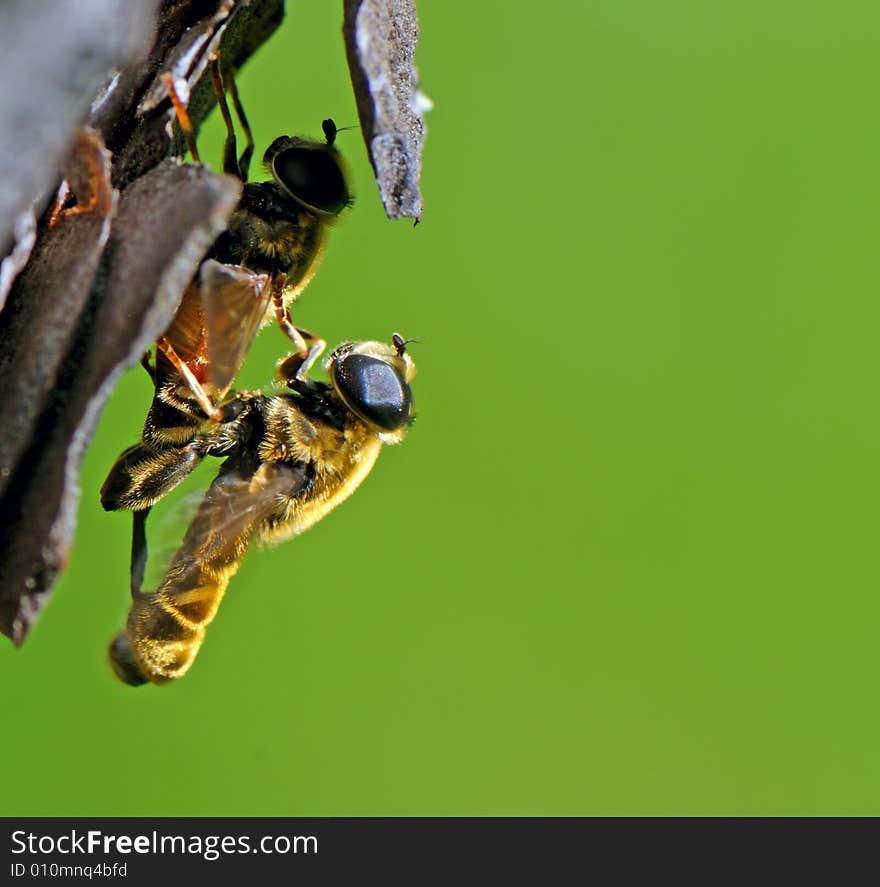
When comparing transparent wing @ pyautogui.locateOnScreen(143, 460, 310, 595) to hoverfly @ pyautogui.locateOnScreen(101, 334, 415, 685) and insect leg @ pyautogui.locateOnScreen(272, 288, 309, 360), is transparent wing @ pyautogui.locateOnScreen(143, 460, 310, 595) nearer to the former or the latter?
hoverfly @ pyautogui.locateOnScreen(101, 334, 415, 685)

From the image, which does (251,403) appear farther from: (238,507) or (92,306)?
(92,306)

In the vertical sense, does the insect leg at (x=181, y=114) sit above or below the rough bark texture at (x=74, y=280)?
above

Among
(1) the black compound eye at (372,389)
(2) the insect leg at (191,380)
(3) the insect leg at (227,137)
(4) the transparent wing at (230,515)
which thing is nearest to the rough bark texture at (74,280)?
(3) the insect leg at (227,137)

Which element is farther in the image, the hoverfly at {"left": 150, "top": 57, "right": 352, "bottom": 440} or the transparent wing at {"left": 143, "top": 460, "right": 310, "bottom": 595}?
the transparent wing at {"left": 143, "top": 460, "right": 310, "bottom": 595}

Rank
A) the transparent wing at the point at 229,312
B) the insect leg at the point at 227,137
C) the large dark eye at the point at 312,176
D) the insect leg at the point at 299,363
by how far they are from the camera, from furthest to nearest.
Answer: the insect leg at the point at 299,363 → the large dark eye at the point at 312,176 → the insect leg at the point at 227,137 → the transparent wing at the point at 229,312

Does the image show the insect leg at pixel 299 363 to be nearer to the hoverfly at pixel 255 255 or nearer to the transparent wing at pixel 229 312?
the hoverfly at pixel 255 255

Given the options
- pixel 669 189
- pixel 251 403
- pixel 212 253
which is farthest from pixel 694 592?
pixel 212 253

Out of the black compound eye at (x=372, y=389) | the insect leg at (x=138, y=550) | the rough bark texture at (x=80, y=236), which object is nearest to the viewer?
the rough bark texture at (x=80, y=236)

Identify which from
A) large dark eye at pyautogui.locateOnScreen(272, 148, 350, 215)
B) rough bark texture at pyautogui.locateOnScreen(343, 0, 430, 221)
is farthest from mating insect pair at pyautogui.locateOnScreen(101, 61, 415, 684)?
rough bark texture at pyautogui.locateOnScreen(343, 0, 430, 221)
